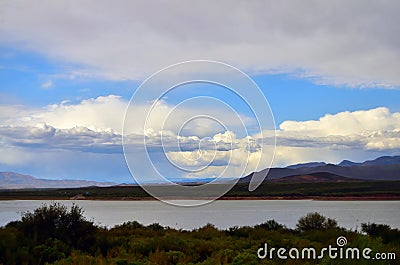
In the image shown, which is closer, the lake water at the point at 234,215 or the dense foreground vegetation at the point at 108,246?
the dense foreground vegetation at the point at 108,246

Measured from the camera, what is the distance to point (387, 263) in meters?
12.9

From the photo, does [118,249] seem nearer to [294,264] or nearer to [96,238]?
[96,238]

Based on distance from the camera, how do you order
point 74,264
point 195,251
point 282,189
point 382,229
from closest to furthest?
point 74,264
point 195,251
point 382,229
point 282,189

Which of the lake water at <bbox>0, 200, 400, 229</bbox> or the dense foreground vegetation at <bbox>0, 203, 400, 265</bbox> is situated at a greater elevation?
the dense foreground vegetation at <bbox>0, 203, 400, 265</bbox>

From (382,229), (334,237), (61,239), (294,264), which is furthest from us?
(382,229)

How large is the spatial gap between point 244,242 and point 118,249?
4.16 metres

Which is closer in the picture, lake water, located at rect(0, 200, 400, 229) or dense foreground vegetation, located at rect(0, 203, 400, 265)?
dense foreground vegetation, located at rect(0, 203, 400, 265)

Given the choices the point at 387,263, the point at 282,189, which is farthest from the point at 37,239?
the point at 282,189

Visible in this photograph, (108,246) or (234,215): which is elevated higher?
(108,246)

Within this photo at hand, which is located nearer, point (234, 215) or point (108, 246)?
point (108, 246)

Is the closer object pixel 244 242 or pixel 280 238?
pixel 244 242

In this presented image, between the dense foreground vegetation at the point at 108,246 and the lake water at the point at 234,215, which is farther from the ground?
the dense foreground vegetation at the point at 108,246

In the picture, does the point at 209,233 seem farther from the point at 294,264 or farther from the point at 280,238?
the point at 294,264

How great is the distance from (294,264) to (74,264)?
5.01 meters
